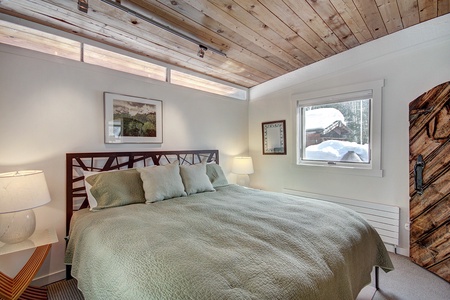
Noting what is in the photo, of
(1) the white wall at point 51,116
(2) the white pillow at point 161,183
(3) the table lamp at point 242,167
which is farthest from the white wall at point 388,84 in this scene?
(1) the white wall at point 51,116

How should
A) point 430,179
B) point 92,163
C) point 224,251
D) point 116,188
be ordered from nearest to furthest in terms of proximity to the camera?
point 224,251 < point 116,188 < point 430,179 < point 92,163

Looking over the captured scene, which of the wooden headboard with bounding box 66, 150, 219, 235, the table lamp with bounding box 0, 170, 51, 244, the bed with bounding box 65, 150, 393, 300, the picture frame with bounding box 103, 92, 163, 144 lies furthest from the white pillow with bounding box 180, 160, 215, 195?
the table lamp with bounding box 0, 170, 51, 244

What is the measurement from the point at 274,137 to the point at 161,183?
2.27 metres

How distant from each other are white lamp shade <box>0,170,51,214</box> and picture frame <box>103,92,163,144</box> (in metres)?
0.87

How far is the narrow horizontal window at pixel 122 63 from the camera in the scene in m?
2.47

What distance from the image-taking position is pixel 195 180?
9.02ft

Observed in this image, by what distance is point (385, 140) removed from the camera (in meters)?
2.81

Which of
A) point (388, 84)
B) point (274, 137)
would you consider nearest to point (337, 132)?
point (388, 84)

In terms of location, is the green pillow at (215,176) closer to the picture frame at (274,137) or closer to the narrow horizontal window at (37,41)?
the picture frame at (274,137)

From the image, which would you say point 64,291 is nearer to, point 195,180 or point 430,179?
point 195,180

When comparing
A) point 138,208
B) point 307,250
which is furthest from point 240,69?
point 307,250

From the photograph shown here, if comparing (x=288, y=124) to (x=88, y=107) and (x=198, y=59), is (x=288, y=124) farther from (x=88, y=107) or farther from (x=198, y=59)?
(x=88, y=107)

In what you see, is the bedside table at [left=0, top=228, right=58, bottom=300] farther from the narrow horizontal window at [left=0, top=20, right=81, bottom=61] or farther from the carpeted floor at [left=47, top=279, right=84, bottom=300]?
the narrow horizontal window at [left=0, top=20, right=81, bottom=61]

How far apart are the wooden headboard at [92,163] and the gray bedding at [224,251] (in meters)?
0.31
